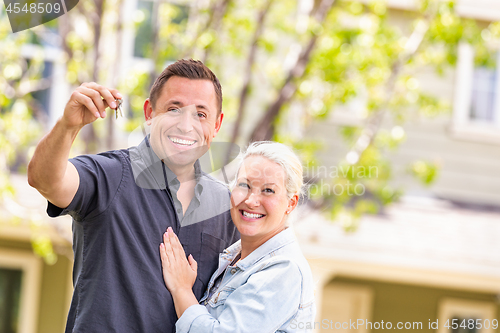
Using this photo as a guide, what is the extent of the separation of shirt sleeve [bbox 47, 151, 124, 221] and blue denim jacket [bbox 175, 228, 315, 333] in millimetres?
389

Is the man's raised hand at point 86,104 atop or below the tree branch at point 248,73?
below

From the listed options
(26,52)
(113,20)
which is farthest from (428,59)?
(26,52)

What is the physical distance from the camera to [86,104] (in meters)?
1.25

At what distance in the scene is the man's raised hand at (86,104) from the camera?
126cm

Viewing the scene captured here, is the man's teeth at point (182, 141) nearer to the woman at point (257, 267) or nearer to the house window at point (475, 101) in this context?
the woman at point (257, 267)

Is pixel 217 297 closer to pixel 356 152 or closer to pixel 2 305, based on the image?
pixel 356 152

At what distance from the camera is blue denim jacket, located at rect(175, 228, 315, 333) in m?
1.42

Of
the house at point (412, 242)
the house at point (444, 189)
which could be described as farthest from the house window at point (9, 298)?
the house at point (444, 189)

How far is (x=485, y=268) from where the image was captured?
17.8ft

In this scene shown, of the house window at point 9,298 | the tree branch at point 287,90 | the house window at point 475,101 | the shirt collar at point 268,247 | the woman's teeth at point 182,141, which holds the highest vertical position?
the house window at point 475,101

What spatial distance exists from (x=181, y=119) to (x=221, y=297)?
54 cm

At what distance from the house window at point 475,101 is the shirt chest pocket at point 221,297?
5.72 meters

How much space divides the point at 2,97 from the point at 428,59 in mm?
3336

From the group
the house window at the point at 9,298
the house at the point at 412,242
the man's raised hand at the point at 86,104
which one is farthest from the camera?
the house window at the point at 9,298
